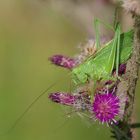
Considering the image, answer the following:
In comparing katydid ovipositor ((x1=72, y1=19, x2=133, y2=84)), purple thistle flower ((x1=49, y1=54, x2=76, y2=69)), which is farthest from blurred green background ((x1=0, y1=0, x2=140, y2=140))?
katydid ovipositor ((x1=72, y1=19, x2=133, y2=84))

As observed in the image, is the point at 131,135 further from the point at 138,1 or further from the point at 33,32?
the point at 33,32

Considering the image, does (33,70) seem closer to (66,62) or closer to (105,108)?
(66,62)

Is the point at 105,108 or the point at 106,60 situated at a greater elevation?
the point at 106,60

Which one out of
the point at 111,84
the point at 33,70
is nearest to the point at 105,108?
the point at 111,84

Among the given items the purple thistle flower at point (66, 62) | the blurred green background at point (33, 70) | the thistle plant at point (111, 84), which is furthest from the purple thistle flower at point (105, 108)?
the blurred green background at point (33, 70)

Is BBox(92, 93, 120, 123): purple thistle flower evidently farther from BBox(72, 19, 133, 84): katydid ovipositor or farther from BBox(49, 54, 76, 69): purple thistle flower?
BBox(49, 54, 76, 69): purple thistle flower
